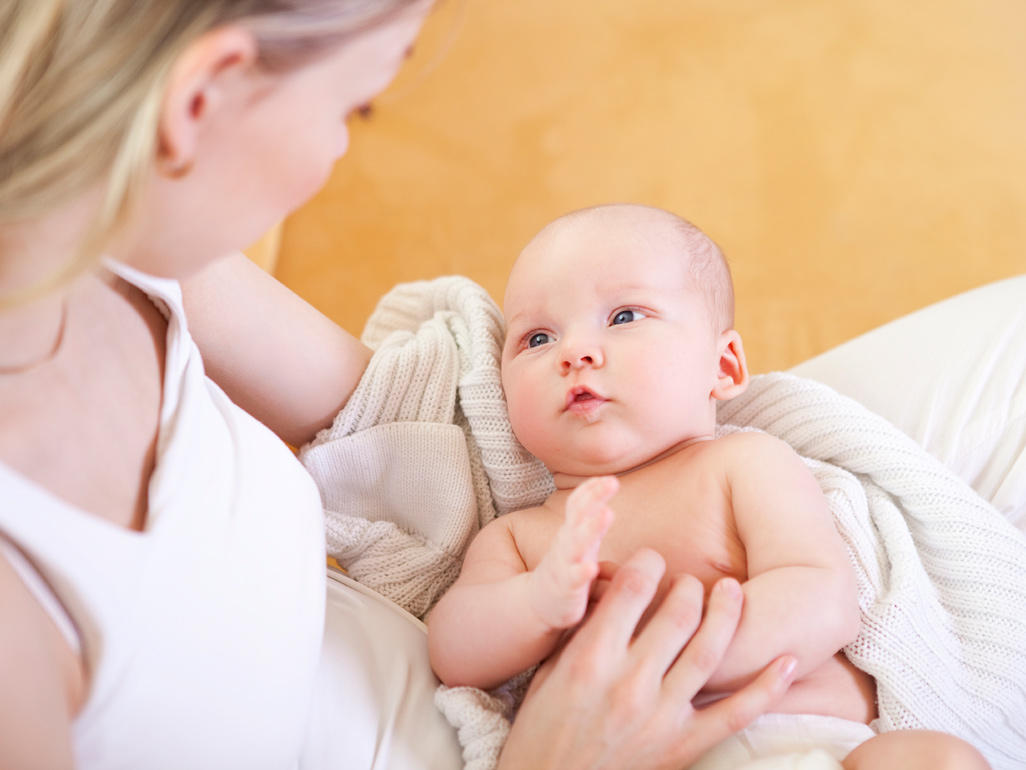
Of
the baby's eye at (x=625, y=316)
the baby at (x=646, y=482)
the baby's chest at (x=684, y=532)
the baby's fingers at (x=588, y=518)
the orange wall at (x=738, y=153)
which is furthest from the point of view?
the orange wall at (x=738, y=153)

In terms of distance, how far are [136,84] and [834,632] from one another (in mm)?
681

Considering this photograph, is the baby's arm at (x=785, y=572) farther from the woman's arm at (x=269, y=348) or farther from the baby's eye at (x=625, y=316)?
the woman's arm at (x=269, y=348)

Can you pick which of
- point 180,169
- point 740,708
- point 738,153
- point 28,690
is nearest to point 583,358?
point 740,708

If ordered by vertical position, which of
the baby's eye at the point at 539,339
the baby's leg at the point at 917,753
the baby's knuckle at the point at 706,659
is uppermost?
the baby's eye at the point at 539,339

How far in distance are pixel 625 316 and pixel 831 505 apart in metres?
0.28

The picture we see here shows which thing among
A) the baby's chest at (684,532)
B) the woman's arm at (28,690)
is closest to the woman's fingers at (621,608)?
the baby's chest at (684,532)

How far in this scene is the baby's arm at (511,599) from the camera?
697 mm

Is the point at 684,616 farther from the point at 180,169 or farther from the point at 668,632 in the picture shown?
the point at 180,169

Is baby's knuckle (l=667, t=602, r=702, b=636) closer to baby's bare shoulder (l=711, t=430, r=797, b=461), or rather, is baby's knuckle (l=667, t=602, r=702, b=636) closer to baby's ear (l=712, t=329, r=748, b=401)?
baby's bare shoulder (l=711, t=430, r=797, b=461)

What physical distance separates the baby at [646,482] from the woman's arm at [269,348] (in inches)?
7.5

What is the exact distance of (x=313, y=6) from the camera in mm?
567

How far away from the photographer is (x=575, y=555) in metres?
0.70

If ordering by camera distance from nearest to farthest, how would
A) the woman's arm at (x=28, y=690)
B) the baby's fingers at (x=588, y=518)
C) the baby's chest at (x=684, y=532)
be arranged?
the woman's arm at (x=28, y=690) < the baby's fingers at (x=588, y=518) < the baby's chest at (x=684, y=532)

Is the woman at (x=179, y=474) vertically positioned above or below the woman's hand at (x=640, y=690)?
above
